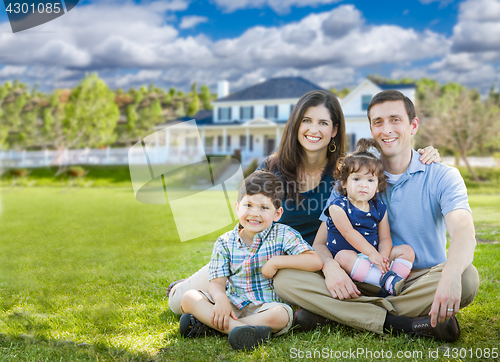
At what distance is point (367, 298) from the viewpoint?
6.97 feet

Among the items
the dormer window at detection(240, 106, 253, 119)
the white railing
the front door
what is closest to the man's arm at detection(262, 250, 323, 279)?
the white railing

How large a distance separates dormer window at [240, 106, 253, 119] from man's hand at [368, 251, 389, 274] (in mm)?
21042

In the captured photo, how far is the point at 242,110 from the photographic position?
23.1m

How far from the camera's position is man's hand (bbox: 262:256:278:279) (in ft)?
7.29

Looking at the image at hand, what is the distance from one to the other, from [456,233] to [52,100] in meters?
3.20

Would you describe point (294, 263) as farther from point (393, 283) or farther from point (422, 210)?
point (422, 210)

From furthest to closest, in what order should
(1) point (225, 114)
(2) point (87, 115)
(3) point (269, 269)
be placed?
(1) point (225, 114)
(2) point (87, 115)
(3) point (269, 269)

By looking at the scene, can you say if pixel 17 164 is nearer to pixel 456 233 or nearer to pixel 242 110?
pixel 456 233

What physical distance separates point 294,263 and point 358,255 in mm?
392

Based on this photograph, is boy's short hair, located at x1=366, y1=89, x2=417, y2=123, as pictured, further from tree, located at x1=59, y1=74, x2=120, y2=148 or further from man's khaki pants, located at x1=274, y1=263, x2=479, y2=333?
tree, located at x1=59, y1=74, x2=120, y2=148

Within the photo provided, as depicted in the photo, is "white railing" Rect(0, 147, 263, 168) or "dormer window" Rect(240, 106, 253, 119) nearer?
"white railing" Rect(0, 147, 263, 168)

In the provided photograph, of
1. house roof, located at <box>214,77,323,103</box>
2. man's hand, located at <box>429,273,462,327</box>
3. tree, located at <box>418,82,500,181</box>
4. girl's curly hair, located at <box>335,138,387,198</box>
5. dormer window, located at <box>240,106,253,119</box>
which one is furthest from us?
dormer window, located at <box>240,106,253,119</box>

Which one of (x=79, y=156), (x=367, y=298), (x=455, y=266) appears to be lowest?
(x=367, y=298)

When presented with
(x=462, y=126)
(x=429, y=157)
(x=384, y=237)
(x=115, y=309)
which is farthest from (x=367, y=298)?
(x=462, y=126)
